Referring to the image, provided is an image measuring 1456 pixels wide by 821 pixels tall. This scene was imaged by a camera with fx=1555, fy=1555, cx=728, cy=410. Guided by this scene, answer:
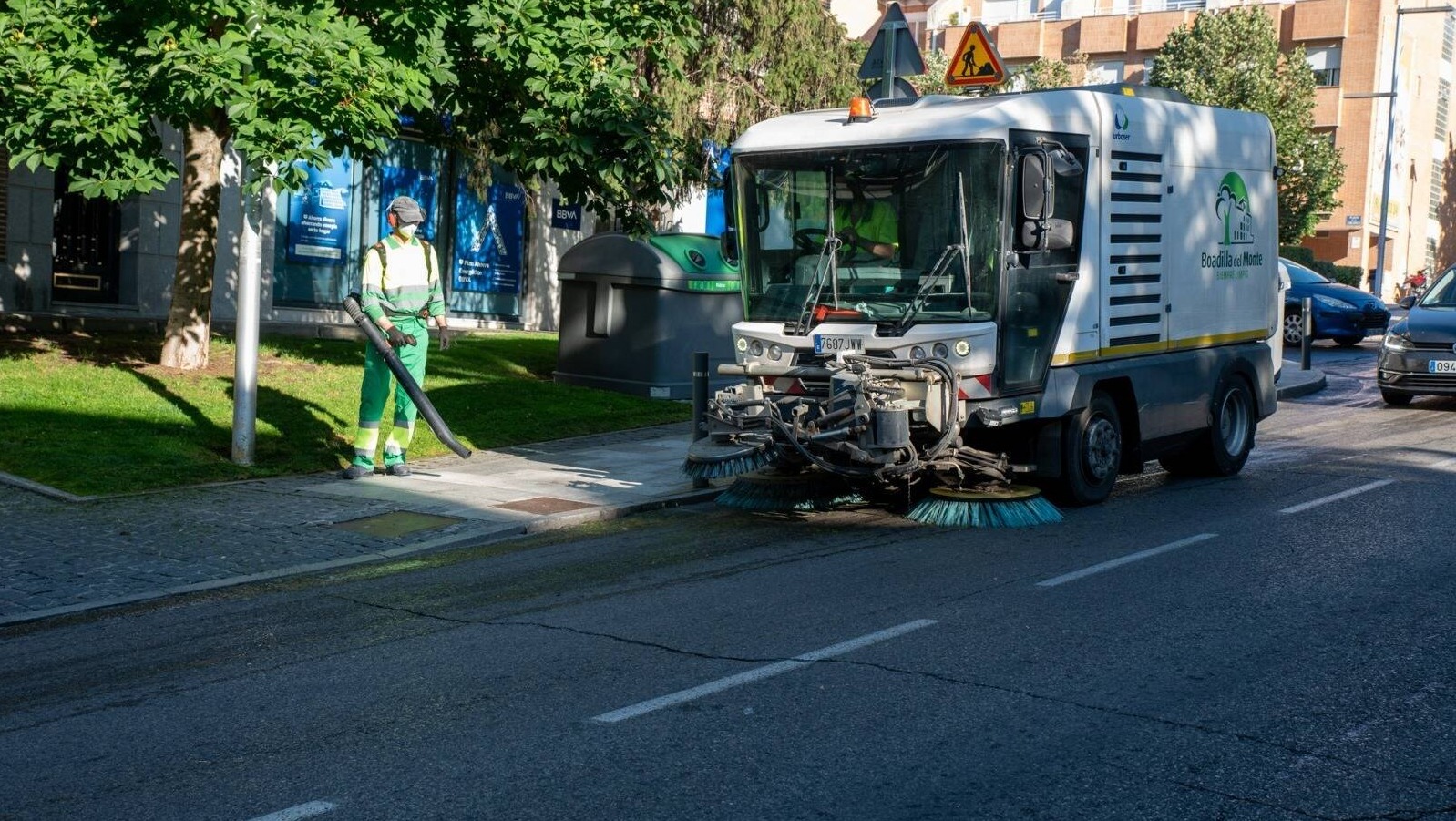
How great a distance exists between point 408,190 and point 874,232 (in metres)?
14.6

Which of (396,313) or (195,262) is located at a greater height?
(195,262)

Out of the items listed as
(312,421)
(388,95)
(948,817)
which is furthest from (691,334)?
(948,817)

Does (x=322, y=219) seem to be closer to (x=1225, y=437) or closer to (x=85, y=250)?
(x=85, y=250)

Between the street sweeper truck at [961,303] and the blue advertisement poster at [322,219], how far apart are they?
474 inches

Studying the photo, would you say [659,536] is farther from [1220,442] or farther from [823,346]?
[1220,442]

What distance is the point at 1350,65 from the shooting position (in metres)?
59.4

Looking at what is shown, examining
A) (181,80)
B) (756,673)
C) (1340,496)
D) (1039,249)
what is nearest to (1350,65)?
(1340,496)

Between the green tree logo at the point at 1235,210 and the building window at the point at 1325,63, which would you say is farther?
the building window at the point at 1325,63

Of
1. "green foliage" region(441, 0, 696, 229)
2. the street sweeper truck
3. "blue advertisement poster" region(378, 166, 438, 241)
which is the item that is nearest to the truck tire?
the street sweeper truck

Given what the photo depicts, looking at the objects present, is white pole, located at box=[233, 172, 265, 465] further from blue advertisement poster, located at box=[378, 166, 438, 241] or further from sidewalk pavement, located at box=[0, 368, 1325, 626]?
blue advertisement poster, located at box=[378, 166, 438, 241]

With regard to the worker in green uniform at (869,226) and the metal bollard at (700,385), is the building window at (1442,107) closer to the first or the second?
the metal bollard at (700,385)

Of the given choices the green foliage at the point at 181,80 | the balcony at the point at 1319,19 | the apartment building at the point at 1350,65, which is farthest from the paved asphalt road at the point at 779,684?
the balcony at the point at 1319,19

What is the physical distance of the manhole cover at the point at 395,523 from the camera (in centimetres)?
980

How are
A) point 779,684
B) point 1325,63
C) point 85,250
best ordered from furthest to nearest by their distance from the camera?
point 1325,63, point 85,250, point 779,684
